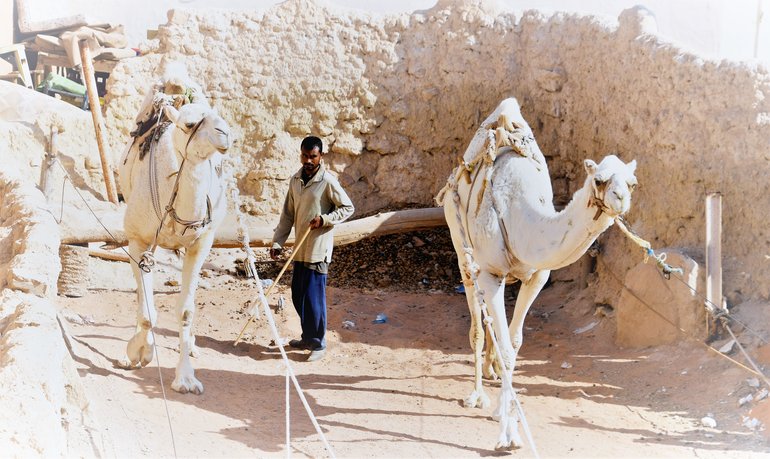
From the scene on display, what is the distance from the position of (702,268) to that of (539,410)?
73.9 inches

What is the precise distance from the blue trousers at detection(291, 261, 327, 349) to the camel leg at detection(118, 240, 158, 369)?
1.66 m

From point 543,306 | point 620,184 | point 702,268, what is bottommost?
point 543,306

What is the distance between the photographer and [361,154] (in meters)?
11.5

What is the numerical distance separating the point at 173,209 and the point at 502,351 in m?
2.48

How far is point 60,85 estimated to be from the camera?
503 inches

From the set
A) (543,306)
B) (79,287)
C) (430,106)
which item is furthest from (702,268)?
(79,287)

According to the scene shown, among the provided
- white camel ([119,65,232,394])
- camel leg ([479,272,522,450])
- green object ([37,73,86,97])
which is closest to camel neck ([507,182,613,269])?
camel leg ([479,272,522,450])

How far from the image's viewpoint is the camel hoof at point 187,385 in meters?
6.43

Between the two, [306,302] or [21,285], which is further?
[306,302]

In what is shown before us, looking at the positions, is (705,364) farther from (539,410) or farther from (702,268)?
(539,410)

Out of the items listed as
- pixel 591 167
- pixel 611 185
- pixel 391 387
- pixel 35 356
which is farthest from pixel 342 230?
pixel 35 356

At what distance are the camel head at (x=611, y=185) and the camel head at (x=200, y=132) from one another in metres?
2.29

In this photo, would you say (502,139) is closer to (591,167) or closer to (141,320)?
(591,167)

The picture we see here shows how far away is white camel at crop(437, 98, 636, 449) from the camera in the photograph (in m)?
5.21
